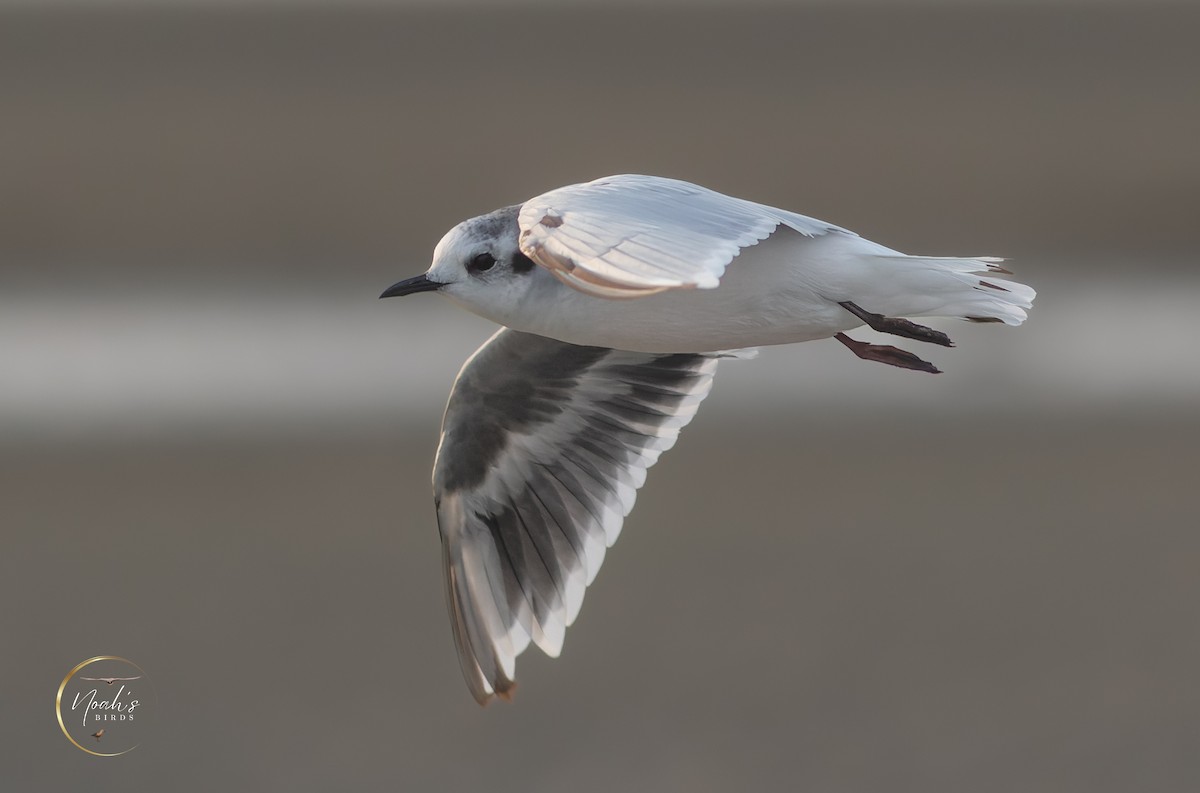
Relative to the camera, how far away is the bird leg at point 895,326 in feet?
4.53

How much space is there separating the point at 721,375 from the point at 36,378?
1.98m

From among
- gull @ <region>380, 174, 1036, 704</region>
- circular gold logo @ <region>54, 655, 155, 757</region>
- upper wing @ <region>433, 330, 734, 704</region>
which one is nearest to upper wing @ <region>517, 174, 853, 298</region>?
gull @ <region>380, 174, 1036, 704</region>

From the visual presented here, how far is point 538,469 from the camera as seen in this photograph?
5.96 feet

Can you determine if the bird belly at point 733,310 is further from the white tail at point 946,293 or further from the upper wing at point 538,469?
the upper wing at point 538,469

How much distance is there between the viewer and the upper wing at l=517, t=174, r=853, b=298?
1.10m

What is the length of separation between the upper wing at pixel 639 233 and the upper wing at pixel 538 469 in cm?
47

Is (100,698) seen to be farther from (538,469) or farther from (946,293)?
(946,293)

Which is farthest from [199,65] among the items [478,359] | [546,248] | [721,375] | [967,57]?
[546,248]

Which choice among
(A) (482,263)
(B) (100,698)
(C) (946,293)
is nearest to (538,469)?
(A) (482,263)

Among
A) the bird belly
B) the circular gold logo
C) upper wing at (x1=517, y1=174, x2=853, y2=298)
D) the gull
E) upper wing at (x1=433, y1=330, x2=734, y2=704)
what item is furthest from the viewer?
the circular gold logo

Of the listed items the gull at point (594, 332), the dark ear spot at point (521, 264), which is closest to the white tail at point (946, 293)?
the gull at point (594, 332)

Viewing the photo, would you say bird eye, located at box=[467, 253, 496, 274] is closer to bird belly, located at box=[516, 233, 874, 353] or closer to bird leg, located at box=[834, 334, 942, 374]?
bird belly, located at box=[516, 233, 874, 353]

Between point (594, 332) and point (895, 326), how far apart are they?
272mm

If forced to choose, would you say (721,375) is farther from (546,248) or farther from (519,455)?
(546,248)
